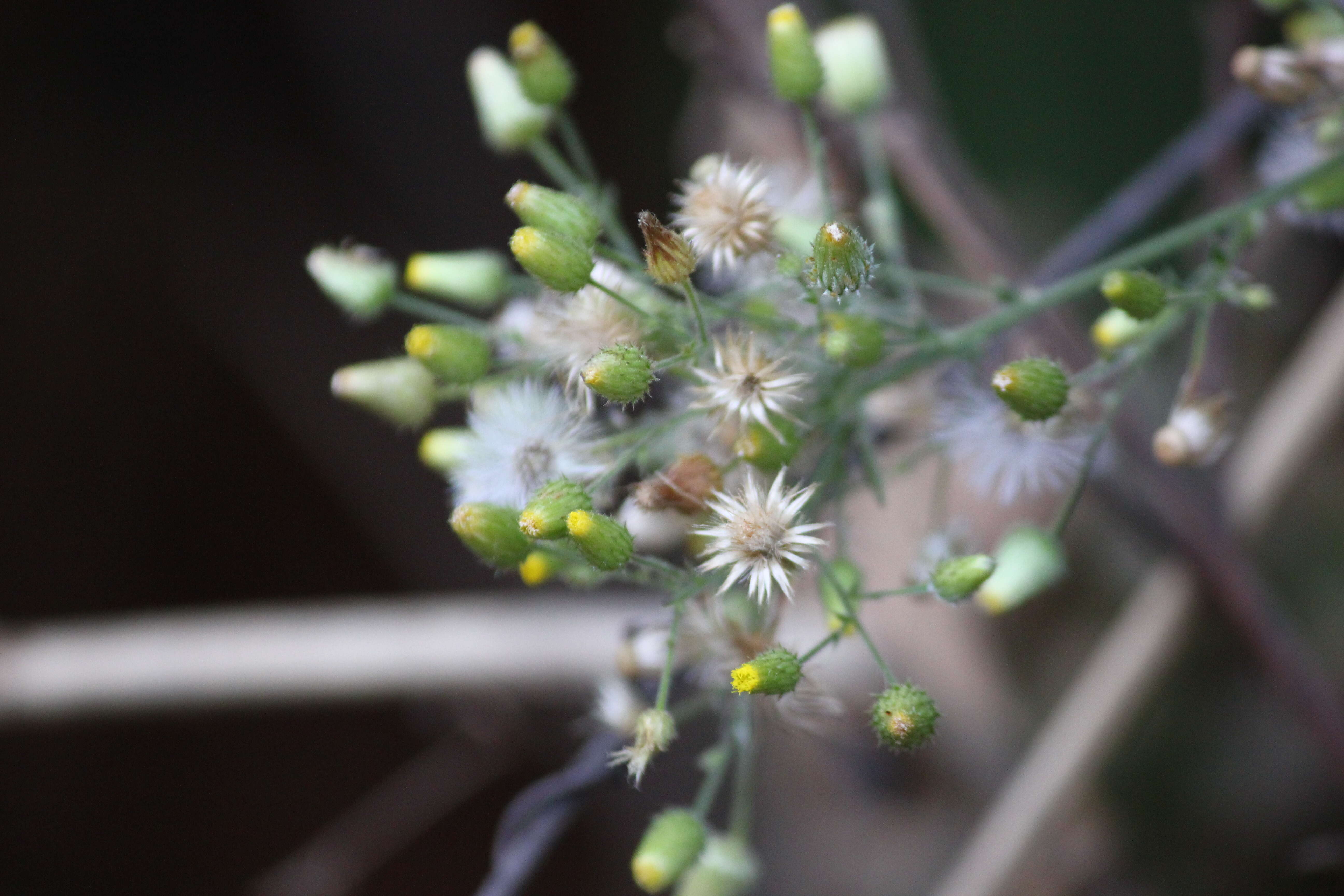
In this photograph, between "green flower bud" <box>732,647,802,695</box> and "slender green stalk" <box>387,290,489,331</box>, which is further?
"slender green stalk" <box>387,290,489,331</box>

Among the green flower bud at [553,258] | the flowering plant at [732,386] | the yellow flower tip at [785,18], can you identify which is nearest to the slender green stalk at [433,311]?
the flowering plant at [732,386]

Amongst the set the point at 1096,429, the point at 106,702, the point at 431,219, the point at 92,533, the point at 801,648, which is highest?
the point at 431,219

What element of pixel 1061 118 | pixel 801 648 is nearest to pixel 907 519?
pixel 801 648

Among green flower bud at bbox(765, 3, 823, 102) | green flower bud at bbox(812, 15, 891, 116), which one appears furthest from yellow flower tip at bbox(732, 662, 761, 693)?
green flower bud at bbox(812, 15, 891, 116)

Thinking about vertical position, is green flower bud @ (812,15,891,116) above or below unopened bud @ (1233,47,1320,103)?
above

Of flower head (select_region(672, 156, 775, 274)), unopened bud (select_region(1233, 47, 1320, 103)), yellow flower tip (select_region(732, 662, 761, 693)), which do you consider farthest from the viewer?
unopened bud (select_region(1233, 47, 1320, 103))

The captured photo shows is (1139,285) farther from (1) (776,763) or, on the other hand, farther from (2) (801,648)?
(1) (776,763)

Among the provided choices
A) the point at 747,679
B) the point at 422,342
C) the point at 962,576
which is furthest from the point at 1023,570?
the point at 422,342

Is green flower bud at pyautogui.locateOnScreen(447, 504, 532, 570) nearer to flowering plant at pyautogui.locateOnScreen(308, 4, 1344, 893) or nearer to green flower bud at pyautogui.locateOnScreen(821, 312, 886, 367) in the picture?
flowering plant at pyautogui.locateOnScreen(308, 4, 1344, 893)
